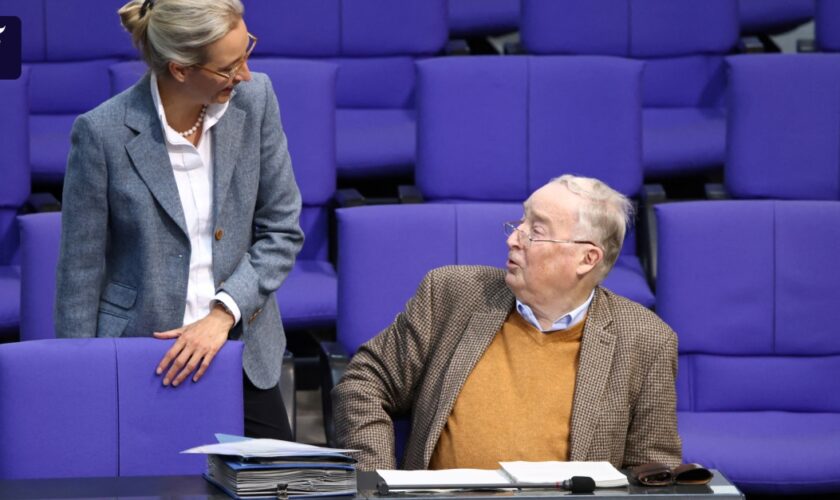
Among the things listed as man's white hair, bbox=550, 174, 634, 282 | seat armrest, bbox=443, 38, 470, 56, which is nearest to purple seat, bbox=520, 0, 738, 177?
seat armrest, bbox=443, 38, 470, 56

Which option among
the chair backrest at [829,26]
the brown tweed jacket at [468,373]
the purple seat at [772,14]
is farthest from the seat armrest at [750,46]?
the brown tweed jacket at [468,373]

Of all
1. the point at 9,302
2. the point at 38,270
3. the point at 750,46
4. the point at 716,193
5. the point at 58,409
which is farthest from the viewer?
the point at 750,46

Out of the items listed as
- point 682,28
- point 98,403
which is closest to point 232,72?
point 98,403

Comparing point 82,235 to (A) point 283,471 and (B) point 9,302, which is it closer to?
(A) point 283,471

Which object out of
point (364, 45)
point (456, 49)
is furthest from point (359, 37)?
point (456, 49)

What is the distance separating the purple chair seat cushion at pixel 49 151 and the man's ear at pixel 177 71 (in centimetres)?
105

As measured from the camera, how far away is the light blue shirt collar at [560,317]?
5.14ft

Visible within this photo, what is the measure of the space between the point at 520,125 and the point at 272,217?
88 centimetres

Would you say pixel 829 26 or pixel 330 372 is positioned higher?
pixel 829 26

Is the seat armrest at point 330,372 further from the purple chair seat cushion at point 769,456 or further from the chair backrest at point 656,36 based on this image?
the chair backrest at point 656,36

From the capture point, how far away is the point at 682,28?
284 centimetres

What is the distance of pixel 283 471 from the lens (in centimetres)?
111

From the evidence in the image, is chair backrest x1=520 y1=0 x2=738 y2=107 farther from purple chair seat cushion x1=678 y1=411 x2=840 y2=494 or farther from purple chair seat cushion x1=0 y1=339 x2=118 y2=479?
purple chair seat cushion x1=0 y1=339 x2=118 y2=479

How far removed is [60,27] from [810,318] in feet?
5.31
